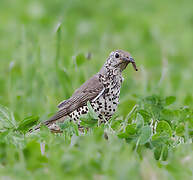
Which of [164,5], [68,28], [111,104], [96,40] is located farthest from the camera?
[164,5]

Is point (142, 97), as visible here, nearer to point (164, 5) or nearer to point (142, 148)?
point (142, 148)

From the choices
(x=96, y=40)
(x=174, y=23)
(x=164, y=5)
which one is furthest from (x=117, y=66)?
(x=164, y=5)

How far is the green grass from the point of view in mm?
4258

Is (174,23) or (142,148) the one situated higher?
(174,23)

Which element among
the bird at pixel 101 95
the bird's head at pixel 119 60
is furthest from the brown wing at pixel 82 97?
the bird's head at pixel 119 60

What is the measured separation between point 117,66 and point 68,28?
25.3ft

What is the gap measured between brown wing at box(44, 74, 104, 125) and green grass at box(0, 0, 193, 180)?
1.22 feet

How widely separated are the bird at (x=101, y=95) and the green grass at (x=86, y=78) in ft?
0.79

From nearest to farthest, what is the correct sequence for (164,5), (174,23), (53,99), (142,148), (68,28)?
(142,148)
(53,99)
(68,28)
(174,23)
(164,5)

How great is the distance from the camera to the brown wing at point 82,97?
21.2 ft

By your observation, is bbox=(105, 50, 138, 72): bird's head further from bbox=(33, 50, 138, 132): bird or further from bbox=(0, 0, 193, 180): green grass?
bbox=(0, 0, 193, 180): green grass

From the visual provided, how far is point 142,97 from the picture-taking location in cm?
689

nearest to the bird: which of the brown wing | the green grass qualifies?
the brown wing

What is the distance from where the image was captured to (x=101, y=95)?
252 inches
